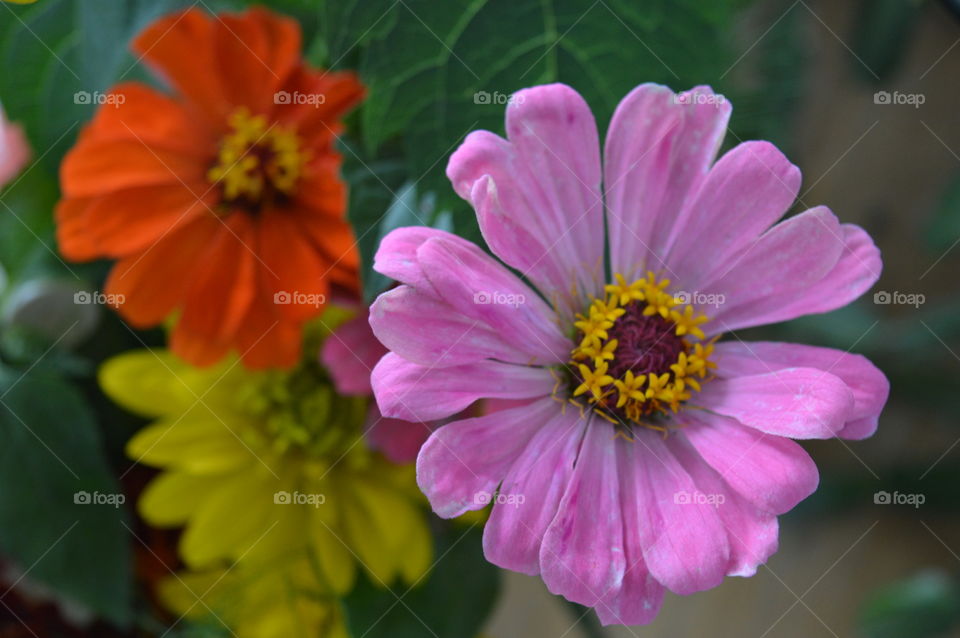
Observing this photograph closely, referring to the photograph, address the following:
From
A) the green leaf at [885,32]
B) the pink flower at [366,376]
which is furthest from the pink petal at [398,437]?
the green leaf at [885,32]

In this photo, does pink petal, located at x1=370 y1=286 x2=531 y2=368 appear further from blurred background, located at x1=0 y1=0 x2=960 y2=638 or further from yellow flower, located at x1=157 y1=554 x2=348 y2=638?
yellow flower, located at x1=157 y1=554 x2=348 y2=638

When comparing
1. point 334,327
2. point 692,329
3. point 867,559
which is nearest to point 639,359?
point 692,329

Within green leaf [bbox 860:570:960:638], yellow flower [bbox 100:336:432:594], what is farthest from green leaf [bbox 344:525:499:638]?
green leaf [bbox 860:570:960:638]

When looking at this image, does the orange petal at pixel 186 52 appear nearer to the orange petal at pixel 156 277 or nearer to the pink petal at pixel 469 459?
the orange petal at pixel 156 277
